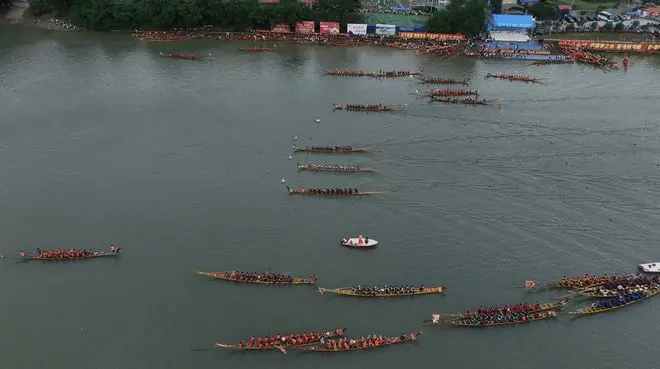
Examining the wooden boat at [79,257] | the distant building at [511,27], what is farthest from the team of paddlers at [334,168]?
the distant building at [511,27]

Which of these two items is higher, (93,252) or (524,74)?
(524,74)

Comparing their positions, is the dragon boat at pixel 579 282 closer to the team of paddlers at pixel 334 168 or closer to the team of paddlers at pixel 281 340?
the team of paddlers at pixel 281 340

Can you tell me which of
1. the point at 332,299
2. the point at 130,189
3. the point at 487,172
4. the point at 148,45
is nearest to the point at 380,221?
the point at 332,299

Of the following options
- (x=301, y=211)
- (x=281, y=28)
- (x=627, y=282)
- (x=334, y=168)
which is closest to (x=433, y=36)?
(x=281, y=28)

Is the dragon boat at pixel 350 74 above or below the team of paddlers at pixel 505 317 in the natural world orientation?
above

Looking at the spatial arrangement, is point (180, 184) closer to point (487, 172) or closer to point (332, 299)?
point (332, 299)

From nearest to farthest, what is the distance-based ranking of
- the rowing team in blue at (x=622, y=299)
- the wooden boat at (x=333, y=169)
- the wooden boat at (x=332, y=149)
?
the rowing team in blue at (x=622, y=299) → the wooden boat at (x=333, y=169) → the wooden boat at (x=332, y=149)

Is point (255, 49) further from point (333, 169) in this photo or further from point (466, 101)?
Result: point (333, 169)
